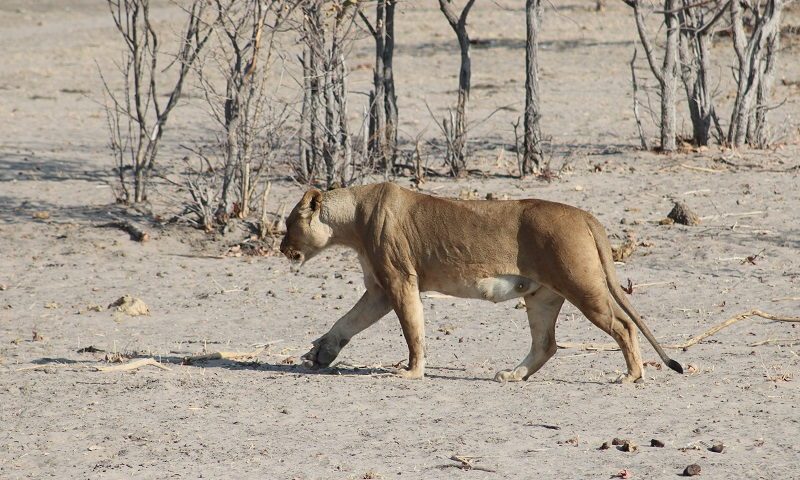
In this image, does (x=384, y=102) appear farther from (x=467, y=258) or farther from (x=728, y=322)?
(x=467, y=258)

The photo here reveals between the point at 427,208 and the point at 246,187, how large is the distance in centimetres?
522

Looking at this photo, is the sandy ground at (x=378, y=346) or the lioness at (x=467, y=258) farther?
the lioness at (x=467, y=258)

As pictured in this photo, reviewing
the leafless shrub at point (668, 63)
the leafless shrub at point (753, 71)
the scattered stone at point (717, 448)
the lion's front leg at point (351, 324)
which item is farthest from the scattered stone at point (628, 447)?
the leafless shrub at point (753, 71)

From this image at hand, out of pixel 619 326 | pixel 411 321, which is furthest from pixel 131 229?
pixel 619 326

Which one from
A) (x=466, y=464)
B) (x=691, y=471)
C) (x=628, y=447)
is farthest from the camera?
(x=628, y=447)

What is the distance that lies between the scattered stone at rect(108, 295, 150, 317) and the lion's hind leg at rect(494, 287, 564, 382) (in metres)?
3.80

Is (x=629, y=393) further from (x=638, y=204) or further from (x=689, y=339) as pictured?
(x=638, y=204)

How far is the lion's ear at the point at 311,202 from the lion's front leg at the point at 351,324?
2.27 feet

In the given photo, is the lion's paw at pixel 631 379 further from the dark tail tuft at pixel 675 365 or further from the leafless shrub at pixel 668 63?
the leafless shrub at pixel 668 63

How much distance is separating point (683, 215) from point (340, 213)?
5.69m

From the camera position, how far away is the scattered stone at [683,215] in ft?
43.3

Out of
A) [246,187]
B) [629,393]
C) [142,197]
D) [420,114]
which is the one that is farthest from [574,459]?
[420,114]

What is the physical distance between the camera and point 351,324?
28.4 ft

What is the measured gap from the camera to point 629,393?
7848mm
